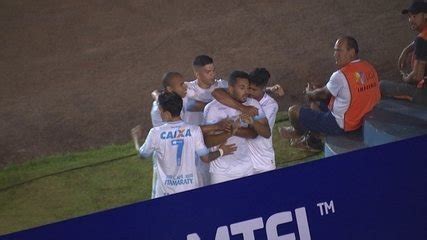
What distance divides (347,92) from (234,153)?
1704 millimetres

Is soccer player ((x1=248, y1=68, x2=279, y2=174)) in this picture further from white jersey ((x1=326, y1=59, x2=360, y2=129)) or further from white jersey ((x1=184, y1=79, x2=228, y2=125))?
white jersey ((x1=326, y1=59, x2=360, y2=129))

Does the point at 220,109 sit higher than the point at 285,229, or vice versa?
the point at 220,109

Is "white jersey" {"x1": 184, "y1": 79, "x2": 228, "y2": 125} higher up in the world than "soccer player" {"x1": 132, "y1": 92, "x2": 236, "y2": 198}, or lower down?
higher up

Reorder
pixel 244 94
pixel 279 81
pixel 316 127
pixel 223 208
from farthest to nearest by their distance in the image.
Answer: pixel 279 81
pixel 316 127
pixel 244 94
pixel 223 208

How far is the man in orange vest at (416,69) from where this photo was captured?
9398 mm

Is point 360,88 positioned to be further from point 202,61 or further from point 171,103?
point 171,103

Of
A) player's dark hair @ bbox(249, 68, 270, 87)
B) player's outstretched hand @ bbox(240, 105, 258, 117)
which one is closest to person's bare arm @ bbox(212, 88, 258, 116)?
player's outstretched hand @ bbox(240, 105, 258, 117)

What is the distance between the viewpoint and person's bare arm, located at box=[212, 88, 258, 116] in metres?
7.68

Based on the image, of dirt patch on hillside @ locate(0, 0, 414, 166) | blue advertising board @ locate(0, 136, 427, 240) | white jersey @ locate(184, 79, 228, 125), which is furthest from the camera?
dirt patch on hillside @ locate(0, 0, 414, 166)

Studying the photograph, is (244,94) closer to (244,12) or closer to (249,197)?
(249,197)

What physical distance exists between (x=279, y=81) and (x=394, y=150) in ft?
20.8

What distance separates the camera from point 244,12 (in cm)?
1467

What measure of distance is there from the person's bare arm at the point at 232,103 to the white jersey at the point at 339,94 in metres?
1.45

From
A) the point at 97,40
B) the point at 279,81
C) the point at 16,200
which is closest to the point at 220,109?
the point at 16,200
